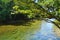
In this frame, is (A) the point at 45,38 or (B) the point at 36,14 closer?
(B) the point at 36,14

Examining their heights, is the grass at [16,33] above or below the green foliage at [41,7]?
below

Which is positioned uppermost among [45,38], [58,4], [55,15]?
[58,4]

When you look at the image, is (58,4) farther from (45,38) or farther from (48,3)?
(45,38)

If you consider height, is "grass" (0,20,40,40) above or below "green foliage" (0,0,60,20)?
below

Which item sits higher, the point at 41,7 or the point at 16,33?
the point at 41,7

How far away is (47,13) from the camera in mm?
9086

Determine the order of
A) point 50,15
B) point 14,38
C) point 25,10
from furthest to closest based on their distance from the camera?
point 14,38
point 25,10
point 50,15

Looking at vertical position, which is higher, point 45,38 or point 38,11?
point 38,11

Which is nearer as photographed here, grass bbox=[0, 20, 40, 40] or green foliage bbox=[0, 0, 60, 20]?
green foliage bbox=[0, 0, 60, 20]

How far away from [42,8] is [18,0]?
134 centimetres

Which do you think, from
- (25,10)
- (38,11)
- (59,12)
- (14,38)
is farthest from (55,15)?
(14,38)

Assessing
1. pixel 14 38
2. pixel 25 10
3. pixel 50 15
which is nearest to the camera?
pixel 50 15

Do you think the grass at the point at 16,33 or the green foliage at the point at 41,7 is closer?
the green foliage at the point at 41,7

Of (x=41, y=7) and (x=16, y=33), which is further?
(x=16, y=33)
